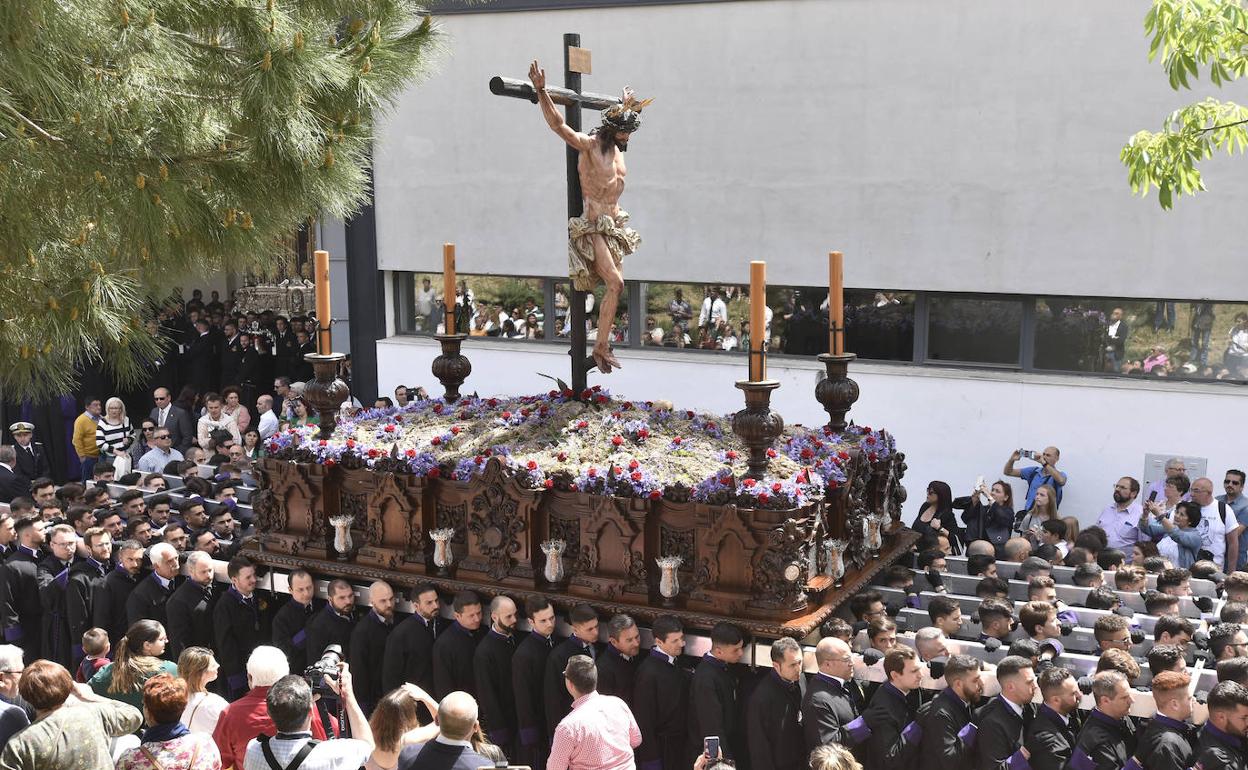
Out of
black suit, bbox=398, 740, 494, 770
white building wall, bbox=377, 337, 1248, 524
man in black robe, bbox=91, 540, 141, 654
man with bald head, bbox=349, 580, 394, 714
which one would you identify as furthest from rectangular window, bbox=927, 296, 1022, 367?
black suit, bbox=398, 740, 494, 770

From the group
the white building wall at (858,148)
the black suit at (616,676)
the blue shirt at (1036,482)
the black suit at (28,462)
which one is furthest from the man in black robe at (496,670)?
the black suit at (28,462)

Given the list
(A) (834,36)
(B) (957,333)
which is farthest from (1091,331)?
(A) (834,36)

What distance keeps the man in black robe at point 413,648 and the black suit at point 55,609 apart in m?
2.67

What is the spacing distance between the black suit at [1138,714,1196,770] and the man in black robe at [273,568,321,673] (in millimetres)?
4734

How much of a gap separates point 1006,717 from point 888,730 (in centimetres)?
57

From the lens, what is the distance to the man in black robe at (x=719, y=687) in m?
6.45

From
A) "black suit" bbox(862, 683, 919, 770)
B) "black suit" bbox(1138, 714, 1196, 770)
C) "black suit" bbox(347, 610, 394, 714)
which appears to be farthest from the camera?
"black suit" bbox(347, 610, 394, 714)

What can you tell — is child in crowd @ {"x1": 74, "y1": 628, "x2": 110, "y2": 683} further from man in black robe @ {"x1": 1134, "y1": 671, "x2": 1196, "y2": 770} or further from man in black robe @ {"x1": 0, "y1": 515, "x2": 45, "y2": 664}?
man in black robe @ {"x1": 1134, "y1": 671, "x2": 1196, "y2": 770}

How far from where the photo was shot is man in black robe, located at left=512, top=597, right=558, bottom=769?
6.91 m

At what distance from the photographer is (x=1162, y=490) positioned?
1014cm

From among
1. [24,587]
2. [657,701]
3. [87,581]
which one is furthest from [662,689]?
[24,587]

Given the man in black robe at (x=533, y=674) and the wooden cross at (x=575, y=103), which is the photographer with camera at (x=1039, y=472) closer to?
the wooden cross at (x=575, y=103)

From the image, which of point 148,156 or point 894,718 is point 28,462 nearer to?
point 148,156

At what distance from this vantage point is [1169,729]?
220 inches
